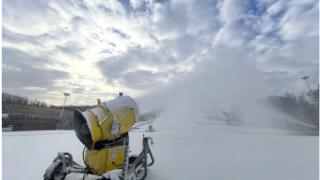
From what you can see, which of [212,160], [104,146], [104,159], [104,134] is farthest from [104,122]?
[212,160]

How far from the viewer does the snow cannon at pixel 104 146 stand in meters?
4.18

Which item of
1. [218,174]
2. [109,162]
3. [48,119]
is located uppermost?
[48,119]

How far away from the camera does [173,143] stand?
24.6 ft

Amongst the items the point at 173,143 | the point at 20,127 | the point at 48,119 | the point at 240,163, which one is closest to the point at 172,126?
the point at 173,143

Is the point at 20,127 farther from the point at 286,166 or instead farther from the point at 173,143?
the point at 286,166

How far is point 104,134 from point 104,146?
235mm

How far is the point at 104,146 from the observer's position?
14.0ft

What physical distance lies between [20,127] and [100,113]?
2738 cm

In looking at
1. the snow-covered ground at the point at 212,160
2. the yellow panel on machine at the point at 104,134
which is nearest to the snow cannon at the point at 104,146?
the yellow panel on machine at the point at 104,134

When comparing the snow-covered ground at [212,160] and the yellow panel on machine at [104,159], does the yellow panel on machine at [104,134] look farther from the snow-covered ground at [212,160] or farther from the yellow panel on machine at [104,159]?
the snow-covered ground at [212,160]

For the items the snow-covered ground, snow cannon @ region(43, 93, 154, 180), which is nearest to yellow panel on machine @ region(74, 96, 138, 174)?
snow cannon @ region(43, 93, 154, 180)

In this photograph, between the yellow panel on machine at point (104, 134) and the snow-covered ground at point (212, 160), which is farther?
the snow-covered ground at point (212, 160)

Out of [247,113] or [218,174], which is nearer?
[218,174]

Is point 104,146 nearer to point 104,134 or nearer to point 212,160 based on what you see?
point 104,134
